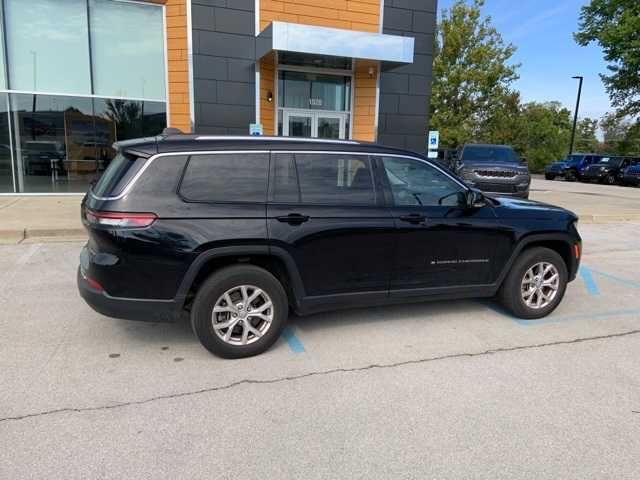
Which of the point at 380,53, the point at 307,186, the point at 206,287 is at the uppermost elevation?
the point at 380,53

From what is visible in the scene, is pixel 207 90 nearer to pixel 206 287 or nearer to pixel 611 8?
pixel 206 287

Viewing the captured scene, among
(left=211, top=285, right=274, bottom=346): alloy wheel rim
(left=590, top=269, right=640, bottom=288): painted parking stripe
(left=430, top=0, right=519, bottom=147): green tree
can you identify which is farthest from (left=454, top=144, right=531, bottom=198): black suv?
(left=430, top=0, right=519, bottom=147): green tree

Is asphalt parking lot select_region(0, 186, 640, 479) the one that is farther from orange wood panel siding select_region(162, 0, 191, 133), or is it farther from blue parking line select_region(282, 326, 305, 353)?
orange wood panel siding select_region(162, 0, 191, 133)

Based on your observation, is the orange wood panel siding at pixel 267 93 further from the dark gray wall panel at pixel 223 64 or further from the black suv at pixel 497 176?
the black suv at pixel 497 176

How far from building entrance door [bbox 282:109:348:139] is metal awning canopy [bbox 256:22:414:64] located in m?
2.03

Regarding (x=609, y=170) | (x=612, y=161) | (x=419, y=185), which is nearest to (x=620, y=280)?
(x=419, y=185)

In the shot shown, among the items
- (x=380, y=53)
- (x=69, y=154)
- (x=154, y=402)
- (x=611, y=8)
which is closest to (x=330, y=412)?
(x=154, y=402)

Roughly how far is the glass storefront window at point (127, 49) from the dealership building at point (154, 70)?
0.08 ft

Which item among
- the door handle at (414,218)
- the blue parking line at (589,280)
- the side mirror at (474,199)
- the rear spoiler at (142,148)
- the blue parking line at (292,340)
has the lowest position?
the blue parking line at (292,340)

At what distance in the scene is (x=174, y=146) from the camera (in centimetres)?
363

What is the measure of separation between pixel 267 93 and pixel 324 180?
9560mm

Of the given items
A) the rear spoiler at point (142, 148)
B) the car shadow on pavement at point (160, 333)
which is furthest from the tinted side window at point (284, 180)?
the car shadow on pavement at point (160, 333)

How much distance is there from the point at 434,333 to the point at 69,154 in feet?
38.9

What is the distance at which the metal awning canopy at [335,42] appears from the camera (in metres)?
10.8
